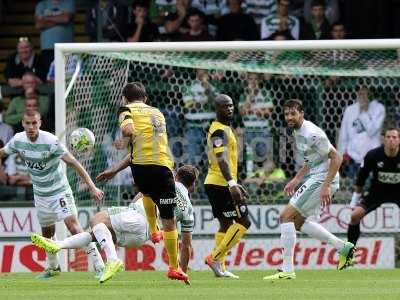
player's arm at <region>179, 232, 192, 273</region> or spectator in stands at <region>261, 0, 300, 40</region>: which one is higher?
spectator in stands at <region>261, 0, 300, 40</region>

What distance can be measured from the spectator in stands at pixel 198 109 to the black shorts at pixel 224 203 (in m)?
3.85

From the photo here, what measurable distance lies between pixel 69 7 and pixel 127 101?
919 cm

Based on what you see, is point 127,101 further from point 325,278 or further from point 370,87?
point 370,87

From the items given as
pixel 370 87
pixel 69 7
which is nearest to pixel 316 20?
pixel 370 87

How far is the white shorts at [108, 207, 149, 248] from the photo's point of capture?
1490cm

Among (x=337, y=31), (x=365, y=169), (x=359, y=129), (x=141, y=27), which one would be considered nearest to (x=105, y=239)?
(x=365, y=169)

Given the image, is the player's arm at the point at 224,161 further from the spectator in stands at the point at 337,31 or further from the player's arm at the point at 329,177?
the spectator in stands at the point at 337,31

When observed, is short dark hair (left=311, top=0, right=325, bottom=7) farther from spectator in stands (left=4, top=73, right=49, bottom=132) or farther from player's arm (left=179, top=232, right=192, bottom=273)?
player's arm (left=179, top=232, right=192, bottom=273)

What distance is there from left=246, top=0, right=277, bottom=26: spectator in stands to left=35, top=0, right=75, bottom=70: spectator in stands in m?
2.87

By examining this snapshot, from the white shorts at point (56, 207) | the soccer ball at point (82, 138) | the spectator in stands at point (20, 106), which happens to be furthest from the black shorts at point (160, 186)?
the spectator in stands at point (20, 106)

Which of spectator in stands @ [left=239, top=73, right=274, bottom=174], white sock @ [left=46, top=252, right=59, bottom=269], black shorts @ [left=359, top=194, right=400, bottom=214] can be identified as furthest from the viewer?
spectator in stands @ [left=239, top=73, right=274, bottom=174]

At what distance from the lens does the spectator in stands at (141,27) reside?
2206cm

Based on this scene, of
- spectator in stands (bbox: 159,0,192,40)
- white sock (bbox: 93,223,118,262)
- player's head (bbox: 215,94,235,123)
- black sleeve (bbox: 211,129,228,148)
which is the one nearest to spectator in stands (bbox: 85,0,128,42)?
spectator in stands (bbox: 159,0,192,40)

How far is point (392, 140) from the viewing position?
18.3 meters
